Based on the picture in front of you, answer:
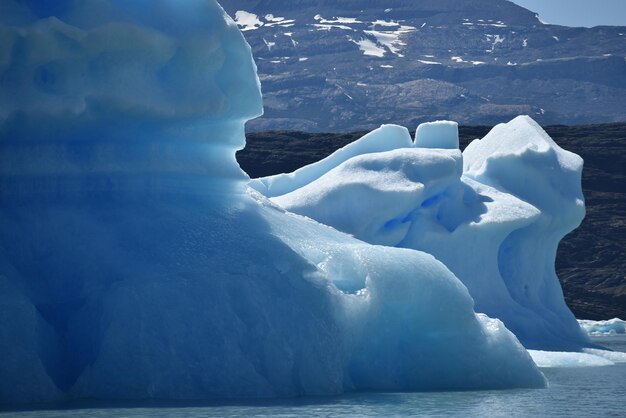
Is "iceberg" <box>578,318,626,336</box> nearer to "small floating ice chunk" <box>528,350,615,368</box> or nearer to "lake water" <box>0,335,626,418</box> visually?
"small floating ice chunk" <box>528,350,615,368</box>

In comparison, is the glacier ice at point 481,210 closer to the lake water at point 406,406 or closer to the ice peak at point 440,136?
the ice peak at point 440,136

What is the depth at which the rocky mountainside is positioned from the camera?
4012 centimetres

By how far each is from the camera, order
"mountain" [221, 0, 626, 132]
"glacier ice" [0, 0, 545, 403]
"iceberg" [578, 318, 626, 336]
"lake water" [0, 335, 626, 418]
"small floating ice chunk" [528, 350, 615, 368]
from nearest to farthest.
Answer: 1. "lake water" [0, 335, 626, 418]
2. "glacier ice" [0, 0, 545, 403]
3. "small floating ice chunk" [528, 350, 615, 368]
4. "iceberg" [578, 318, 626, 336]
5. "mountain" [221, 0, 626, 132]

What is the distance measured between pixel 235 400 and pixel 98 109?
276 centimetres

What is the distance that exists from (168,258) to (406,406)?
7.37ft

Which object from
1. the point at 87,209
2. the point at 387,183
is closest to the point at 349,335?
the point at 87,209

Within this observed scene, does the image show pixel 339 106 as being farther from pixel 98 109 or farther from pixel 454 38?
pixel 98 109

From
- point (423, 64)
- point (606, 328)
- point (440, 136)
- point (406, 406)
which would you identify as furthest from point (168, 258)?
point (423, 64)

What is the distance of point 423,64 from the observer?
14212 centimetres

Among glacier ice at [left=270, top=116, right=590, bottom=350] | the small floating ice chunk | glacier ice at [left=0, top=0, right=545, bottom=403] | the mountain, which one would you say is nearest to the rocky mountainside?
glacier ice at [left=270, top=116, right=590, bottom=350]

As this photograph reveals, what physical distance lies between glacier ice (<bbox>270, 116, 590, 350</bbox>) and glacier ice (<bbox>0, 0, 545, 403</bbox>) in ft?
25.2

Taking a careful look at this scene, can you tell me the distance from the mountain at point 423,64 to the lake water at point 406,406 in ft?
355

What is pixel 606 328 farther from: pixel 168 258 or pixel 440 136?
pixel 168 258

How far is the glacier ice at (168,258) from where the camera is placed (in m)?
9.49
